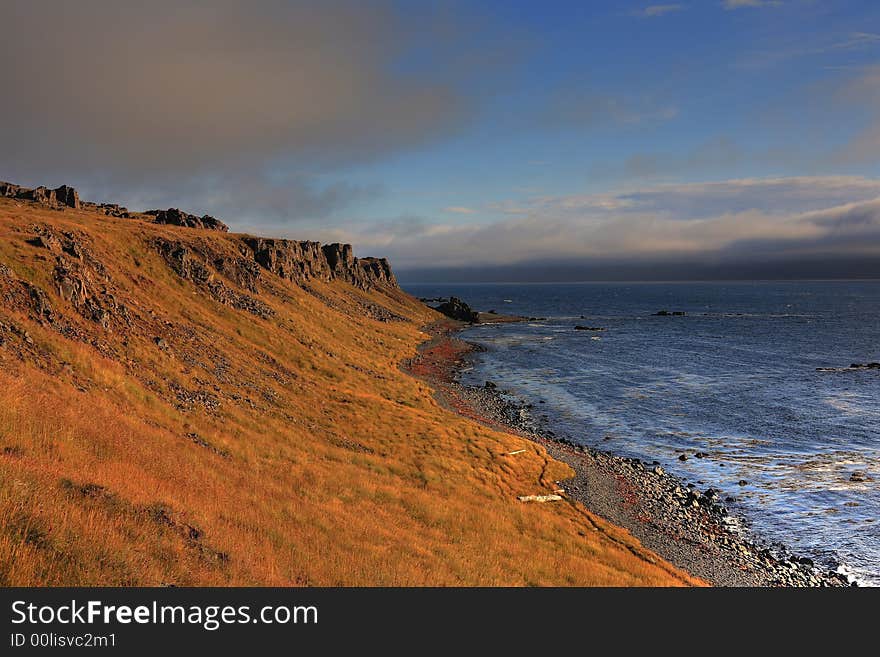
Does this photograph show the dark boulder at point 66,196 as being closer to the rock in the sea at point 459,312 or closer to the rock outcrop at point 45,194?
the rock outcrop at point 45,194

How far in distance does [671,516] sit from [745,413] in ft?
115

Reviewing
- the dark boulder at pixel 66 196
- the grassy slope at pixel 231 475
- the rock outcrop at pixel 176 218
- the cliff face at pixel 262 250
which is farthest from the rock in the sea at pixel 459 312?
the grassy slope at pixel 231 475

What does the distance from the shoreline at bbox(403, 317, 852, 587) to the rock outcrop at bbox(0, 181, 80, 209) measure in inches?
3149

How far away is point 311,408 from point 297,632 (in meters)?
33.7

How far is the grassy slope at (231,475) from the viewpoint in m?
11.0

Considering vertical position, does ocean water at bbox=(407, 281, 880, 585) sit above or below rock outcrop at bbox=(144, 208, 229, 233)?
below

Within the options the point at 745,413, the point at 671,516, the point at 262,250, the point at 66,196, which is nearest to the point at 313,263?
the point at 262,250

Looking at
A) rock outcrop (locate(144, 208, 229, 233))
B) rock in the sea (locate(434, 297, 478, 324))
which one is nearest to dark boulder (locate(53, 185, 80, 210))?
rock outcrop (locate(144, 208, 229, 233))

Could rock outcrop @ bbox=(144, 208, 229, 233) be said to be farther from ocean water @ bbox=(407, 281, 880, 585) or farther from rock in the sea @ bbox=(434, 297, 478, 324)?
rock in the sea @ bbox=(434, 297, 478, 324)

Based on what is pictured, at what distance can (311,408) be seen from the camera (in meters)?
40.8

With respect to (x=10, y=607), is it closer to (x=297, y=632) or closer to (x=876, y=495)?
(x=297, y=632)

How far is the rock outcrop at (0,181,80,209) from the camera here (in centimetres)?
7516

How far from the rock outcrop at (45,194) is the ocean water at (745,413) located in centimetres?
7870

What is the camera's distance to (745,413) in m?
58.9
